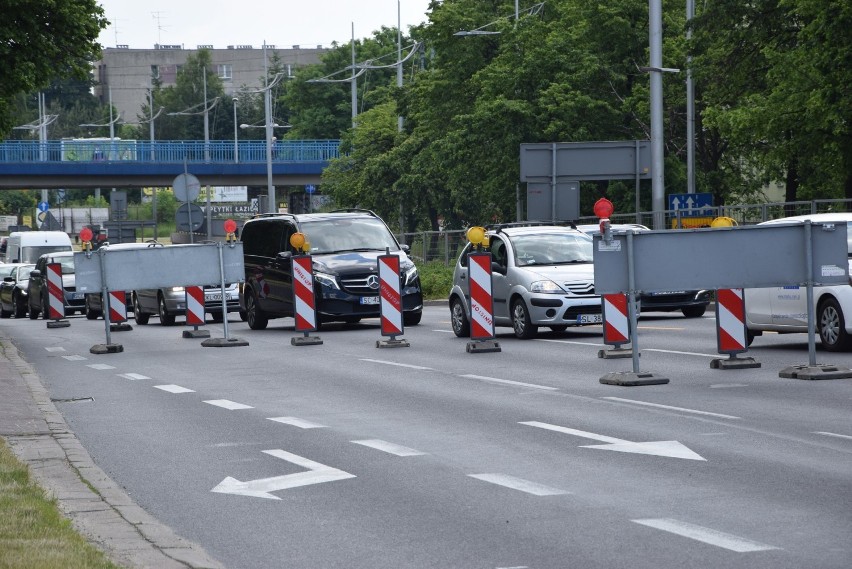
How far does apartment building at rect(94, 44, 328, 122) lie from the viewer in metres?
176

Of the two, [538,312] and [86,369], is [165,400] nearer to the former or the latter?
[86,369]

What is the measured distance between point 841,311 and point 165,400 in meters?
7.24

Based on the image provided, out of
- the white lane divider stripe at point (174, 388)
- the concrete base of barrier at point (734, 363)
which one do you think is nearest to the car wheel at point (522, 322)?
the concrete base of barrier at point (734, 363)

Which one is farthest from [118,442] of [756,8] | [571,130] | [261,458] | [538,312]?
[571,130]

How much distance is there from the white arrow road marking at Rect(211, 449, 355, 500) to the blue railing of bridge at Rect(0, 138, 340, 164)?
70.1 meters

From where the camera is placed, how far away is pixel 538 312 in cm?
2219

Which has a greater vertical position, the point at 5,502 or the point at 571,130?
the point at 571,130

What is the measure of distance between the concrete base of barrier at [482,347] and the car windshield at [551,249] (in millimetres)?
2791

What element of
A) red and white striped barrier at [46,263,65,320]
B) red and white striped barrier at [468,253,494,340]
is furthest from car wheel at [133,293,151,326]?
red and white striped barrier at [468,253,494,340]

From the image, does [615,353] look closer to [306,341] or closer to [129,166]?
[306,341]

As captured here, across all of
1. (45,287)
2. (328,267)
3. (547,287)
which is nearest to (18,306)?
(45,287)

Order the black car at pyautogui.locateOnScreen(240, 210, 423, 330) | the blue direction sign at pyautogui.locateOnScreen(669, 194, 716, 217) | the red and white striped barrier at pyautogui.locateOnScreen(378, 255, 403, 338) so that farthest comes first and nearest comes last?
1. the blue direction sign at pyautogui.locateOnScreen(669, 194, 716, 217)
2. the black car at pyautogui.locateOnScreen(240, 210, 423, 330)
3. the red and white striped barrier at pyautogui.locateOnScreen(378, 255, 403, 338)

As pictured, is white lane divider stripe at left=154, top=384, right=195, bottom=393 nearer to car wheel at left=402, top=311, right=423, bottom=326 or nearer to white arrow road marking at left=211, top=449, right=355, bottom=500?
white arrow road marking at left=211, top=449, right=355, bottom=500

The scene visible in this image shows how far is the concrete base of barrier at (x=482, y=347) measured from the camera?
2020 centimetres
